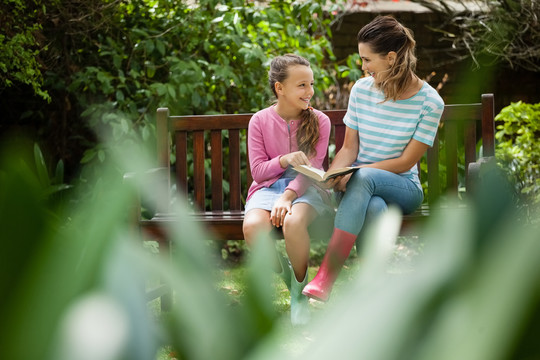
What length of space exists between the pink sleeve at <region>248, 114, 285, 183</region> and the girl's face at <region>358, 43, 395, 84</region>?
0.56 metres

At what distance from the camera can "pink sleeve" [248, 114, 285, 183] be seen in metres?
3.21

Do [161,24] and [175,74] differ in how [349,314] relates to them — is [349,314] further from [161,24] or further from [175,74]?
[161,24]

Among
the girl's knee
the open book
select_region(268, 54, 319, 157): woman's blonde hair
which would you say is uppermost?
select_region(268, 54, 319, 157): woman's blonde hair

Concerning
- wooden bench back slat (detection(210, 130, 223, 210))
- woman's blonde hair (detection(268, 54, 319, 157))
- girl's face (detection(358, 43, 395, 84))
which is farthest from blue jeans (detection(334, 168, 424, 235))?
wooden bench back slat (detection(210, 130, 223, 210))

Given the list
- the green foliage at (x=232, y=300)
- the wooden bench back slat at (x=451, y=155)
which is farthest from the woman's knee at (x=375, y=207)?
the green foliage at (x=232, y=300)

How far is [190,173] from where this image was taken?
472cm

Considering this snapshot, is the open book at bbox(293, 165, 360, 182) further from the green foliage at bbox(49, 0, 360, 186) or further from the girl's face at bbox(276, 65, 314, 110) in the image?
the green foliage at bbox(49, 0, 360, 186)

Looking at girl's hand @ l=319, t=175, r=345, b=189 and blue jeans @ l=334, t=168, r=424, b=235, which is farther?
girl's hand @ l=319, t=175, r=345, b=189

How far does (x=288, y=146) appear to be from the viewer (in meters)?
3.28

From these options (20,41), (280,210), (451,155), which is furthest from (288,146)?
(20,41)

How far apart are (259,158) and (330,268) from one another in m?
0.76

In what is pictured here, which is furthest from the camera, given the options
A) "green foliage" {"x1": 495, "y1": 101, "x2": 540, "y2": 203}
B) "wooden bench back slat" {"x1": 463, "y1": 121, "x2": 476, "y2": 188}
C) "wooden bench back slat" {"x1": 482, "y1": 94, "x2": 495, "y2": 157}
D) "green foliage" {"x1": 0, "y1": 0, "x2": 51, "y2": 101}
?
"green foliage" {"x1": 495, "y1": 101, "x2": 540, "y2": 203}

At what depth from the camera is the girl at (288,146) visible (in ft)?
10.2

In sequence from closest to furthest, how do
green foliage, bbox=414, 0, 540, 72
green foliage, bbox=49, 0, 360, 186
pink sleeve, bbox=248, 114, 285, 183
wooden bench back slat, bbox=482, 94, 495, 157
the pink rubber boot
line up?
the pink rubber boot → pink sleeve, bbox=248, 114, 285, 183 → wooden bench back slat, bbox=482, 94, 495, 157 → green foliage, bbox=49, 0, 360, 186 → green foliage, bbox=414, 0, 540, 72
